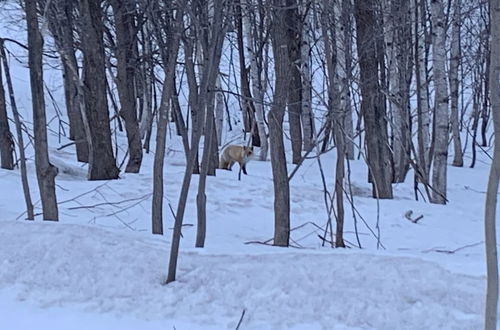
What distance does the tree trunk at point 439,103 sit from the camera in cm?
1151

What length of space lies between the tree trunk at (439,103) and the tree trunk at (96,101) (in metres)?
5.36

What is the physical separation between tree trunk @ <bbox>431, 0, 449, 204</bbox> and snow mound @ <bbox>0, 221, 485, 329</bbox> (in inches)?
289

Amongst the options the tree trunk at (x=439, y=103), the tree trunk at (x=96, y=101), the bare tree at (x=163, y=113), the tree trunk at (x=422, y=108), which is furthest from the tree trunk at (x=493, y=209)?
the tree trunk at (x=422, y=108)

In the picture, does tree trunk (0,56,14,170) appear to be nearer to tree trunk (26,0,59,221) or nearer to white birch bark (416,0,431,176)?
tree trunk (26,0,59,221)

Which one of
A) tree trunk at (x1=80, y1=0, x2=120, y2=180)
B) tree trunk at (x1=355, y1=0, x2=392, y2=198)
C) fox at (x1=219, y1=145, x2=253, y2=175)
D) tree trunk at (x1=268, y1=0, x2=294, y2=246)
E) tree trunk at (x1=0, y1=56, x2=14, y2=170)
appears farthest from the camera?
fox at (x1=219, y1=145, x2=253, y2=175)

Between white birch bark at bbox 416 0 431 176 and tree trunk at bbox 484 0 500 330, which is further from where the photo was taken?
white birch bark at bbox 416 0 431 176

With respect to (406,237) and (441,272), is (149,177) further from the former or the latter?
(441,272)

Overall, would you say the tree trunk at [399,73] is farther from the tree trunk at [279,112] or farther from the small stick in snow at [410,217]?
the tree trunk at [279,112]

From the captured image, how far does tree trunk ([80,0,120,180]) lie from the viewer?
10562 millimetres

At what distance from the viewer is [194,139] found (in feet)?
14.4

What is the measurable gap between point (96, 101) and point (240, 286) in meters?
7.27

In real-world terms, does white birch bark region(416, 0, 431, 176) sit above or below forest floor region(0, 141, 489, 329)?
above

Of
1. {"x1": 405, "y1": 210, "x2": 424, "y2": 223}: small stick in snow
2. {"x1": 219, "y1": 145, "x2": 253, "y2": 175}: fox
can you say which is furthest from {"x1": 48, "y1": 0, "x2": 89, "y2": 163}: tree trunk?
{"x1": 405, "y1": 210, "x2": 424, "y2": 223}: small stick in snow

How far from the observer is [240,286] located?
12.9ft
